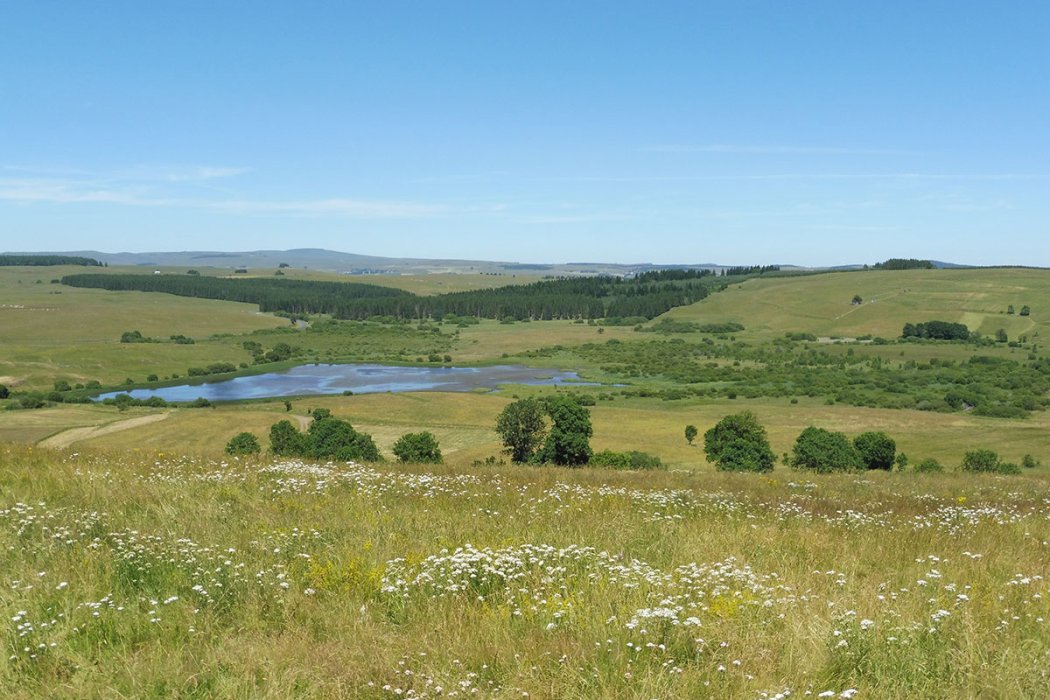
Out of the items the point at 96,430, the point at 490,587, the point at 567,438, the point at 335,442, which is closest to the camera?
the point at 490,587

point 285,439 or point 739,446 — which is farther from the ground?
point 739,446

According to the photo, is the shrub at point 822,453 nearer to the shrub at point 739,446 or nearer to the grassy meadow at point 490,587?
the shrub at point 739,446

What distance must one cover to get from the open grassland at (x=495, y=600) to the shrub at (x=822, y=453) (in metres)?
54.4

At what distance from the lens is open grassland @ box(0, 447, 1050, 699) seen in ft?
17.3

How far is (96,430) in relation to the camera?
82.8 metres

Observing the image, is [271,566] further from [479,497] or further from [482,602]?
[479,497]

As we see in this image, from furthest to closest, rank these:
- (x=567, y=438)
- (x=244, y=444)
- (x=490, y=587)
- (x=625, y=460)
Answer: (x=567, y=438) < (x=244, y=444) < (x=625, y=460) < (x=490, y=587)

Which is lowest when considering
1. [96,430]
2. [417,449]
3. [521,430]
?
[96,430]

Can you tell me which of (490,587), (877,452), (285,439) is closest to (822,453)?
(877,452)

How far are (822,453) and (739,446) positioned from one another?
24.8ft

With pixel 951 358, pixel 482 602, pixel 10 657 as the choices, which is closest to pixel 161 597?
pixel 10 657

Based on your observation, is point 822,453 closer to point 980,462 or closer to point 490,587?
point 980,462

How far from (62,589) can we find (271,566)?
188 cm

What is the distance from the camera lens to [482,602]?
6734mm
